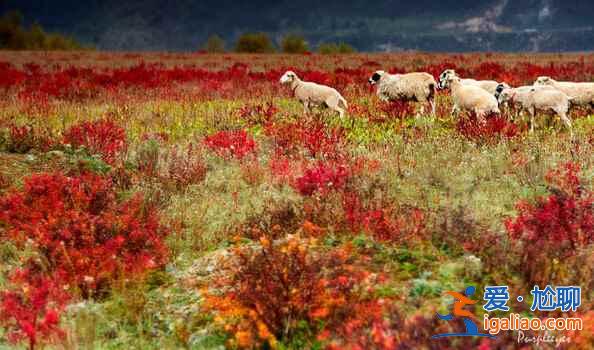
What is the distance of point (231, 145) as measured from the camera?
33.9 feet

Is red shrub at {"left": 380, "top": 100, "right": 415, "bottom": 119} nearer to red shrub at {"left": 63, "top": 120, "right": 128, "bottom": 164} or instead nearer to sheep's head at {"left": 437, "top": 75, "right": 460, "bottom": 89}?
sheep's head at {"left": 437, "top": 75, "right": 460, "bottom": 89}

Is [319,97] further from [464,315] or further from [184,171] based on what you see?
[464,315]

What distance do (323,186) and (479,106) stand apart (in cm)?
681

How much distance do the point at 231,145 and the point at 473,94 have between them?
5.84 meters

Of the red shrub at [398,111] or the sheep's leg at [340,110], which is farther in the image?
the sheep's leg at [340,110]

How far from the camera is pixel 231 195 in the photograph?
806 cm

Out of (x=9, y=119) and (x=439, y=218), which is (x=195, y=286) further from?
(x=9, y=119)

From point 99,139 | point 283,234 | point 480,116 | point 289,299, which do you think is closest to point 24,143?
point 99,139

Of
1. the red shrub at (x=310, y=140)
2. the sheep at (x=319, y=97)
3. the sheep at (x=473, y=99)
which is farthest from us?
the sheep at (x=319, y=97)

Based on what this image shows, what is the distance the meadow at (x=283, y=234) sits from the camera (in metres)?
4.81

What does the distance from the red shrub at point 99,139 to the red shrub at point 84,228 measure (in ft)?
6.86

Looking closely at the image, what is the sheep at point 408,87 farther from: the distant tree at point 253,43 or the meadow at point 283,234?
the distant tree at point 253,43

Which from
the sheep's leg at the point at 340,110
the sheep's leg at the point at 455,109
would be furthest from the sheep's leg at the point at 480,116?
the sheep's leg at the point at 340,110

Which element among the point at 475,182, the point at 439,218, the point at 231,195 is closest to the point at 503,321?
the point at 439,218
